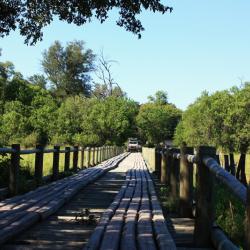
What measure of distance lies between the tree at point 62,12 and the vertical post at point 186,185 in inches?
259

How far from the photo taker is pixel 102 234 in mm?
5770

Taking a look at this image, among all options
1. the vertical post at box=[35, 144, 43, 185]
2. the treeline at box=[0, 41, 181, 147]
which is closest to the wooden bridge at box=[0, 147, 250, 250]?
the vertical post at box=[35, 144, 43, 185]

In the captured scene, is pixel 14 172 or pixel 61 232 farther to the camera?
pixel 14 172

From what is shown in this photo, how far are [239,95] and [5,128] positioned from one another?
1051 inches

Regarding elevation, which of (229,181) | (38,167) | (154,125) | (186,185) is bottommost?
(186,185)

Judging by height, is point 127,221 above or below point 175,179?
below

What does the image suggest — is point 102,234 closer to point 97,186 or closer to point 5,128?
point 97,186

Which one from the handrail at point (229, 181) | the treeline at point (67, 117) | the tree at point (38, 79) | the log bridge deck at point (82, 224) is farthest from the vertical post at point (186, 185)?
the tree at point (38, 79)

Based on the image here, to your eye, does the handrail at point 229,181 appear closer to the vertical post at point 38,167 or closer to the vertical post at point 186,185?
the vertical post at point 186,185

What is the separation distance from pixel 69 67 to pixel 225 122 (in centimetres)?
5981

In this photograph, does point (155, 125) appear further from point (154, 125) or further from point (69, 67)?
point (69, 67)

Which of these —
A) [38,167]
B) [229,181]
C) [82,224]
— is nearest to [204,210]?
[229,181]

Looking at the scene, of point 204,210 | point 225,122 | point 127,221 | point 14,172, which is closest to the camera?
point 204,210

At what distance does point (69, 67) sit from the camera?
4488 inches
